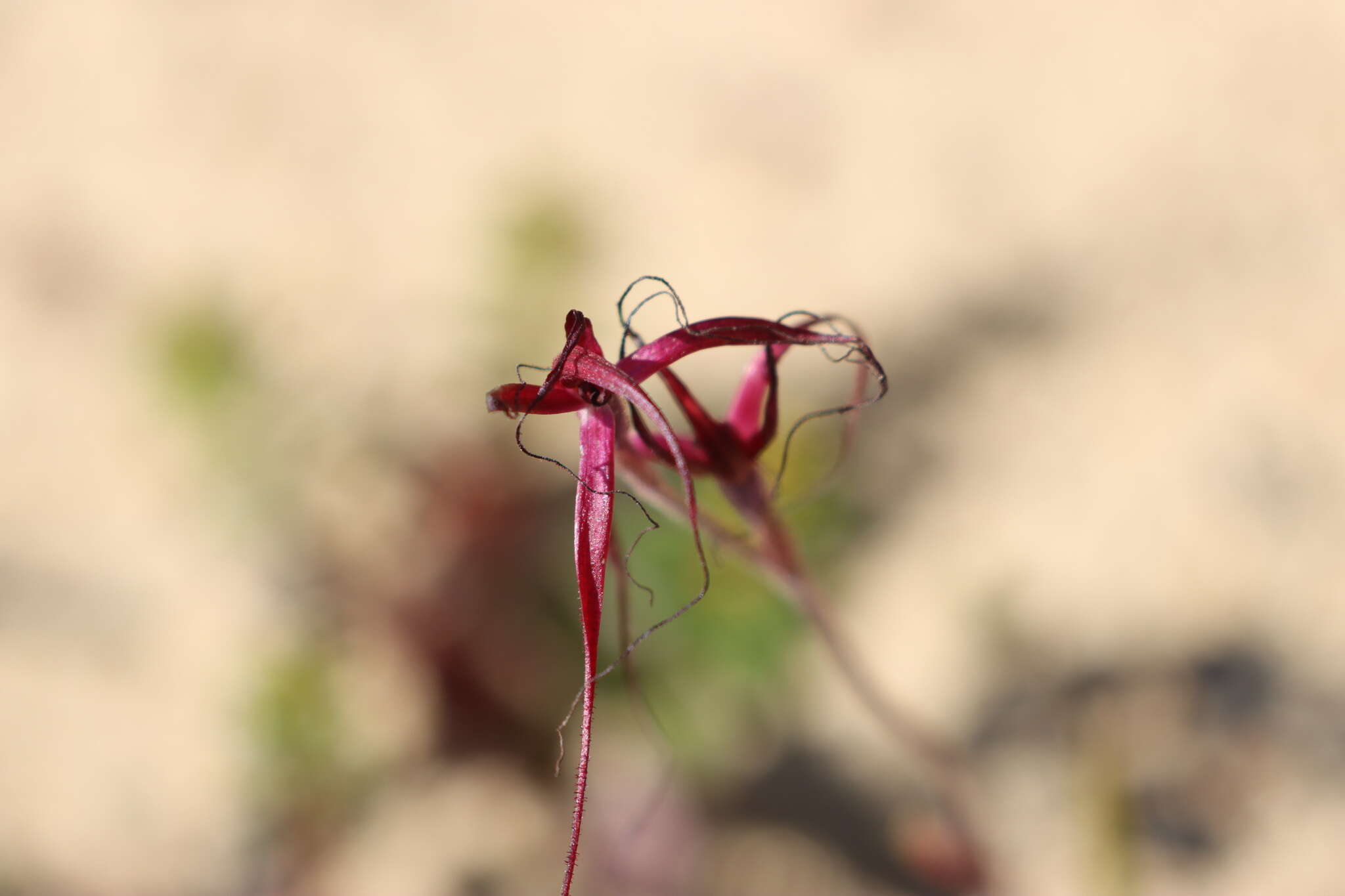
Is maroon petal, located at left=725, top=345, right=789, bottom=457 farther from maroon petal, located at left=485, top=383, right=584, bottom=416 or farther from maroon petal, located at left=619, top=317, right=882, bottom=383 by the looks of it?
maroon petal, located at left=485, top=383, right=584, bottom=416

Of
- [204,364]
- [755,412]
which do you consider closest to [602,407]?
[755,412]

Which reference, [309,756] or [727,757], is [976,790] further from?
[309,756]

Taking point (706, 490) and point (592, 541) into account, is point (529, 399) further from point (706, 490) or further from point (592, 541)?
point (706, 490)

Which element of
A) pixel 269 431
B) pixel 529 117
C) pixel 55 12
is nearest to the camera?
pixel 269 431

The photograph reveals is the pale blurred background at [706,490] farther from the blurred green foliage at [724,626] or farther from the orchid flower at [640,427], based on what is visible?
the orchid flower at [640,427]

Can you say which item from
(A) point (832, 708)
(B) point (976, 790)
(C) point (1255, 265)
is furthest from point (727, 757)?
(C) point (1255, 265)

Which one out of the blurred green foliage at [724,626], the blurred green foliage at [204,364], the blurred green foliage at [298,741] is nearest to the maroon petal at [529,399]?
the blurred green foliage at [724,626]
